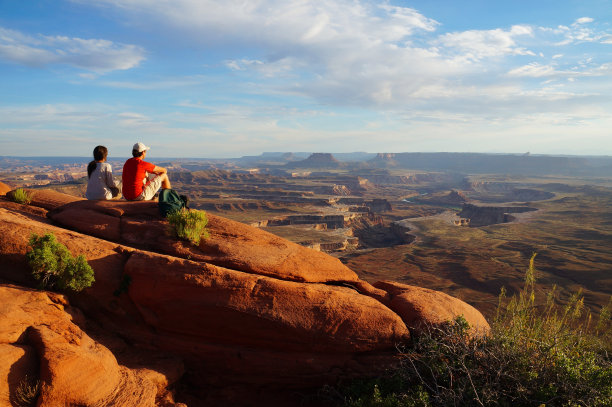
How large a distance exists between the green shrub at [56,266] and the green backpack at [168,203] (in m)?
2.53

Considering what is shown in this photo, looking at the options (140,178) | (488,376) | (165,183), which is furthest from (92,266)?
(488,376)

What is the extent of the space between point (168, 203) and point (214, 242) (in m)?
1.90

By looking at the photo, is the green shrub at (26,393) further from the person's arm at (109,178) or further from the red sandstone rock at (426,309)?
the red sandstone rock at (426,309)

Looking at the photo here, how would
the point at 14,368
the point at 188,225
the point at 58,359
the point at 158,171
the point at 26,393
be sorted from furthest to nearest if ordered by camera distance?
the point at 158,171
the point at 188,225
the point at 58,359
the point at 14,368
the point at 26,393

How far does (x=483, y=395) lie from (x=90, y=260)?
929 centimetres

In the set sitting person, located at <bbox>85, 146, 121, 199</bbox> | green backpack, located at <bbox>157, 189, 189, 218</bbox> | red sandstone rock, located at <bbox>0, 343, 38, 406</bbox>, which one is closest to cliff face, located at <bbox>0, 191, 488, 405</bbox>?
green backpack, located at <bbox>157, 189, 189, 218</bbox>

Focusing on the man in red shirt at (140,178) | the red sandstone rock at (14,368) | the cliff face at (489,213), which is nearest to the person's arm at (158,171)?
the man in red shirt at (140,178)

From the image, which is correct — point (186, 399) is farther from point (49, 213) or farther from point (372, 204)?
point (372, 204)

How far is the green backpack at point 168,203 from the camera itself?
9.99m

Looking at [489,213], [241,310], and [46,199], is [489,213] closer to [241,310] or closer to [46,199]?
[241,310]

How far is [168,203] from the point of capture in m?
10.0

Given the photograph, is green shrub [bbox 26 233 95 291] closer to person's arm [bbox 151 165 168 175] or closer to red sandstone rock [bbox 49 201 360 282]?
red sandstone rock [bbox 49 201 360 282]

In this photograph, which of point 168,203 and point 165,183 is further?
point 165,183

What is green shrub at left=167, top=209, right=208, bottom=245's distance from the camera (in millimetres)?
9406
